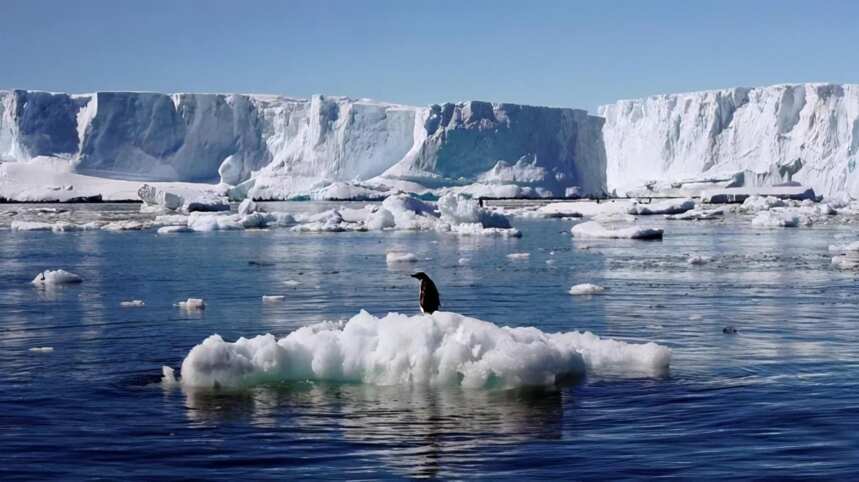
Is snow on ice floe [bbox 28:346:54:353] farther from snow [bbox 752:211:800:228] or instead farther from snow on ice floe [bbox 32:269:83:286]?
snow [bbox 752:211:800:228]

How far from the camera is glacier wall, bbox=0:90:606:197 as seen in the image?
8694 cm

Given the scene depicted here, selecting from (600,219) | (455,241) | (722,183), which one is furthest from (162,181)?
(455,241)

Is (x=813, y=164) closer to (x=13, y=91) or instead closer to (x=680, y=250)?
(x=680, y=250)

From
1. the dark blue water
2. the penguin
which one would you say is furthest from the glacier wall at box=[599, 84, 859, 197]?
the penguin

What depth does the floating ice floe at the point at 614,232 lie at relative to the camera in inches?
1382

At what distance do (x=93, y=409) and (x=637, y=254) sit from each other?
20.8 meters

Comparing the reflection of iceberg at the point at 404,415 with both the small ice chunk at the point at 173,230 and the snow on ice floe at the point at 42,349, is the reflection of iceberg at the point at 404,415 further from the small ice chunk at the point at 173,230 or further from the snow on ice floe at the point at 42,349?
the small ice chunk at the point at 173,230

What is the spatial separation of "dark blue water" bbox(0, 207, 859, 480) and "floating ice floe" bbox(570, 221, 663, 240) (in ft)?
41.2

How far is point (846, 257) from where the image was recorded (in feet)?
84.8

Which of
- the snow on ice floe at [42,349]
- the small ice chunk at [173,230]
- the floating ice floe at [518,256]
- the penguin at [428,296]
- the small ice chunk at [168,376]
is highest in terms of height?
the small ice chunk at [173,230]

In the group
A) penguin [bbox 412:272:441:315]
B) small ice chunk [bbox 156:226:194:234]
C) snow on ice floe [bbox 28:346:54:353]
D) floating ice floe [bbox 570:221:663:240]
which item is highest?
small ice chunk [bbox 156:226:194:234]

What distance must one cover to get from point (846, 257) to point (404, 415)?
19.6 m

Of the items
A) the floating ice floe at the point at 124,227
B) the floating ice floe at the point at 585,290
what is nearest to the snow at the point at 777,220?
the floating ice floe at the point at 124,227

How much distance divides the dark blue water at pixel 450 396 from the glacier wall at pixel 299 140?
64.9 m
